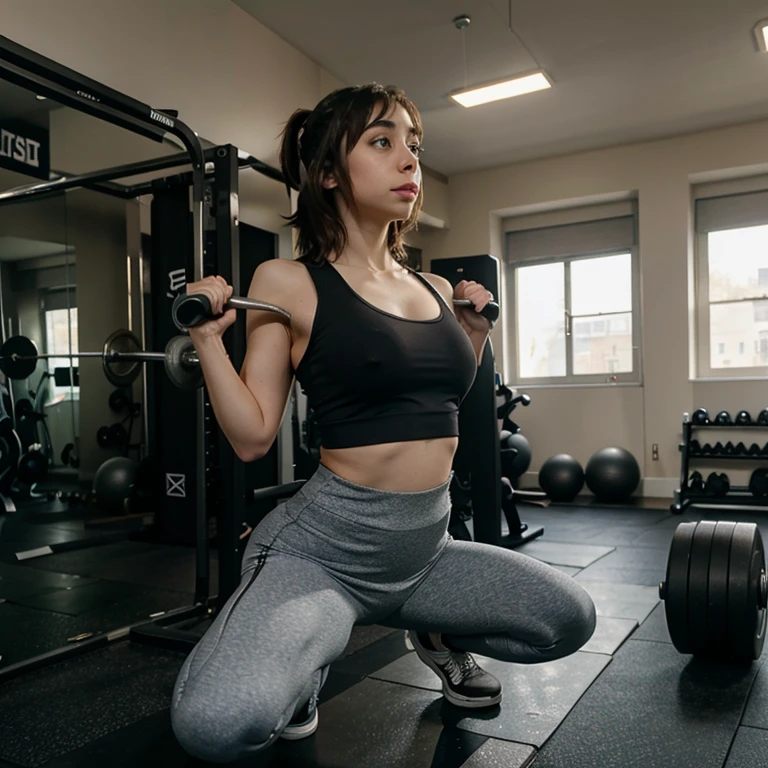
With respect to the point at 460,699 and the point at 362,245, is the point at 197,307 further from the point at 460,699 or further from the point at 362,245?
the point at 460,699

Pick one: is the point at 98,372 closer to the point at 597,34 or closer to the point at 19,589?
the point at 19,589

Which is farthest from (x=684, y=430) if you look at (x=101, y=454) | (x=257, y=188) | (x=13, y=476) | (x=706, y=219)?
(x=13, y=476)

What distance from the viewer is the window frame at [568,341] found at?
5.77m

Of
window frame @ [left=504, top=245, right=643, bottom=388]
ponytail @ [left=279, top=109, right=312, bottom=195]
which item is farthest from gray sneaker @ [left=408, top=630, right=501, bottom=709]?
window frame @ [left=504, top=245, right=643, bottom=388]

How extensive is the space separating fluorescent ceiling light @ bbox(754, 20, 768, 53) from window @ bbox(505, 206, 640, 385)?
1793 mm

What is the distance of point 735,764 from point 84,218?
12.0ft

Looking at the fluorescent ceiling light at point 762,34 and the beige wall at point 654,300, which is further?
the beige wall at point 654,300

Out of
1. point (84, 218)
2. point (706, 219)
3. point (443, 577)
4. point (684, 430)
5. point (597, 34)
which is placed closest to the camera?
point (443, 577)

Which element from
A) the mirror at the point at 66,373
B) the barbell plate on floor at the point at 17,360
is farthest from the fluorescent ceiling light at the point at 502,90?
the barbell plate on floor at the point at 17,360

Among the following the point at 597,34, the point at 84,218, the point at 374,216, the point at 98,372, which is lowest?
the point at 98,372

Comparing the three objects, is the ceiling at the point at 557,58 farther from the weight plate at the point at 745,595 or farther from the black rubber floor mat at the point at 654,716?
the black rubber floor mat at the point at 654,716

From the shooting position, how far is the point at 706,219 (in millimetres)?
5555

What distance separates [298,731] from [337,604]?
509 mm

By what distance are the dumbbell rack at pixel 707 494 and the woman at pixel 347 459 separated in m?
3.84
